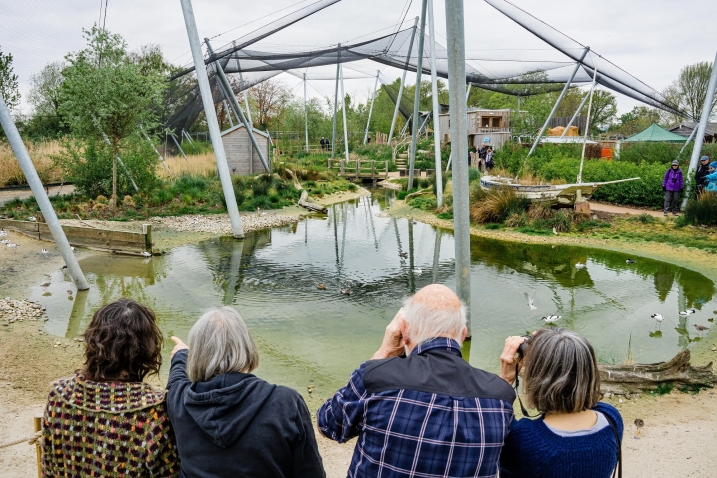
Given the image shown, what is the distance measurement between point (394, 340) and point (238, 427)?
62cm

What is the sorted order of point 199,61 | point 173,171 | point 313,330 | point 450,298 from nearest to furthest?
point 450,298, point 313,330, point 199,61, point 173,171

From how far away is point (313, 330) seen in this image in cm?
636

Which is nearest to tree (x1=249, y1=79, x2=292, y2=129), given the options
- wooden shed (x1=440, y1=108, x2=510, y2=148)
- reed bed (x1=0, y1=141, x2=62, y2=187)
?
wooden shed (x1=440, y1=108, x2=510, y2=148)

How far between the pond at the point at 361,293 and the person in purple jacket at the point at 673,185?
355cm

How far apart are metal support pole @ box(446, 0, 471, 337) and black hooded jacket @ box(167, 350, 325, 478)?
4043 millimetres

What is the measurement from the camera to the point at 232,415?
1782mm

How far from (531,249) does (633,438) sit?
727 centimetres

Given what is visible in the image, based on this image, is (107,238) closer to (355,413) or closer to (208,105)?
(208,105)

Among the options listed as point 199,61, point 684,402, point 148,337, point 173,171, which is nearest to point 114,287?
point 199,61

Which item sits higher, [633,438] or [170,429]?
[170,429]

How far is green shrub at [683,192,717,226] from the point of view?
11.0m

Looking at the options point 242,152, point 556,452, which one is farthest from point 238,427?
point 242,152

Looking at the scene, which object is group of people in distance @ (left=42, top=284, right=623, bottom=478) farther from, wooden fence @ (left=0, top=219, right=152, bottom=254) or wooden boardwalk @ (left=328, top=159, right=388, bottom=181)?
wooden boardwalk @ (left=328, top=159, right=388, bottom=181)

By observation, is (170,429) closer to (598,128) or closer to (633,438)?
(633,438)
